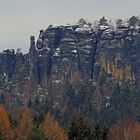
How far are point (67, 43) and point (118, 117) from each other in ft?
181

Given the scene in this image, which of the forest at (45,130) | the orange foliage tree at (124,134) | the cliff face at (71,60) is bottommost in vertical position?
the orange foliage tree at (124,134)

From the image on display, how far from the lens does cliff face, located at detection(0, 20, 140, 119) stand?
179750 millimetres

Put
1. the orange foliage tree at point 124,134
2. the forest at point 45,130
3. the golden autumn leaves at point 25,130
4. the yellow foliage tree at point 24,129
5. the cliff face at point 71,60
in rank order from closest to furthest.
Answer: the forest at point 45,130 < the golden autumn leaves at point 25,130 < the yellow foliage tree at point 24,129 < the orange foliage tree at point 124,134 < the cliff face at point 71,60

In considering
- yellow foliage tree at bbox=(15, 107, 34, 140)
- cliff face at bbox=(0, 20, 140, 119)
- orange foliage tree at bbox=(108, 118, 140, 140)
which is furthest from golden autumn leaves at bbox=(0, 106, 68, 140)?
cliff face at bbox=(0, 20, 140, 119)

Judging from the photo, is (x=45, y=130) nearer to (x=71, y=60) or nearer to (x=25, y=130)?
(x=25, y=130)

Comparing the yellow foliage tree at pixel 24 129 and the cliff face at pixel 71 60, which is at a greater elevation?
the cliff face at pixel 71 60

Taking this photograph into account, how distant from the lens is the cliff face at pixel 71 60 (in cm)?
17975

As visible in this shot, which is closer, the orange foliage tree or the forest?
the forest

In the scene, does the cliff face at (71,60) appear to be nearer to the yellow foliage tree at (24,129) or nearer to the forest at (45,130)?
the forest at (45,130)

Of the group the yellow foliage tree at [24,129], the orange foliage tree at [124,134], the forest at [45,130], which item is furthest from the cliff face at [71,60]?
the yellow foliage tree at [24,129]

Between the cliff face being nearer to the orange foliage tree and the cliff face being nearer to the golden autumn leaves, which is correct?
the orange foliage tree

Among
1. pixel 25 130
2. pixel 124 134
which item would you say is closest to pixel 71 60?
pixel 124 134

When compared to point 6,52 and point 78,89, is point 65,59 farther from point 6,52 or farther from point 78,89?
point 6,52

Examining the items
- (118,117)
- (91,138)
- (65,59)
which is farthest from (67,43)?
(91,138)
